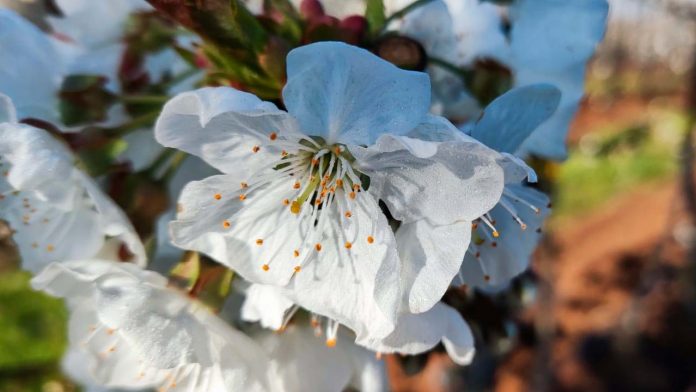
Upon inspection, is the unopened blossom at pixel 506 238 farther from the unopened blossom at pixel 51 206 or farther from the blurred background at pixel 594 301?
the unopened blossom at pixel 51 206

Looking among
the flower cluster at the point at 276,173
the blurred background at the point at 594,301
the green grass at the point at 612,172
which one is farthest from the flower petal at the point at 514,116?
the green grass at the point at 612,172

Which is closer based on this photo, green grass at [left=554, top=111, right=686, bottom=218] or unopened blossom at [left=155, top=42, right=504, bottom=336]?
unopened blossom at [left=155, top=42, right=504, bottom=336]

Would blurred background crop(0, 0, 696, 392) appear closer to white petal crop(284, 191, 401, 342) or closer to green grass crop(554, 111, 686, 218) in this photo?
green grass crop(554, 111, 686, 218)

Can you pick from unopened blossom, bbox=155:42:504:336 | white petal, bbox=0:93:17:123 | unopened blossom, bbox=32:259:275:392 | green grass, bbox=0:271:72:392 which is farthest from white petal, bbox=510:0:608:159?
green grass, bbox=0:271:72:392

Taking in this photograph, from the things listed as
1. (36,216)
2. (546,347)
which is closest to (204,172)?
(36,216)

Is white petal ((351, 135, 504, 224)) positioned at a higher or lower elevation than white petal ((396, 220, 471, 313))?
higher

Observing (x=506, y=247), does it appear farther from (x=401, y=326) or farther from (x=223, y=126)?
(x=223, y=126)

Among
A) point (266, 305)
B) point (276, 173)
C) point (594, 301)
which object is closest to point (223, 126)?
point (276, 173)

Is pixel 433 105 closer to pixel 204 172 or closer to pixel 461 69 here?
pixel 461 69
